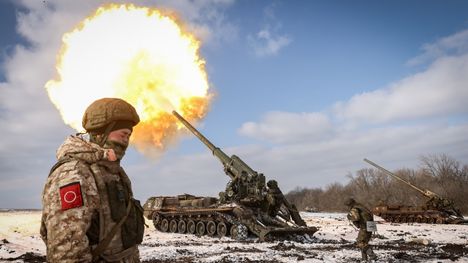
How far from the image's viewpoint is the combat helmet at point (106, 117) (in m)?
3.43

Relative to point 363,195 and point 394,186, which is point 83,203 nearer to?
point 394,186

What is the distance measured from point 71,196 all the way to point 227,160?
1885 cm

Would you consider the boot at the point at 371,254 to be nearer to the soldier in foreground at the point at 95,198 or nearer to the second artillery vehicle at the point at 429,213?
the soldier in foreground at the point at 95,198

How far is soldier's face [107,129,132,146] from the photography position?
3474mm

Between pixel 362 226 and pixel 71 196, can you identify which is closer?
pixel 71 196

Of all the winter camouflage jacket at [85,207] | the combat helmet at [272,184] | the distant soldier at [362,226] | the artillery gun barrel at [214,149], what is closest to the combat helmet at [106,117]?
the winter camouflage jacket at [85,207]

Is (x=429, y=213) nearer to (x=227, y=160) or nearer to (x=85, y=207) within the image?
(x=227, y=160)

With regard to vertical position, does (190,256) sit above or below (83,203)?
below

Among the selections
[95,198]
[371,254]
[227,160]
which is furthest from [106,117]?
[227,160]

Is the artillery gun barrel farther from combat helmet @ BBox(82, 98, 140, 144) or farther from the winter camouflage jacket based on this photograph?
the winter camouflage jacket

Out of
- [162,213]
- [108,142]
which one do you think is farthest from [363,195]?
[108,142]

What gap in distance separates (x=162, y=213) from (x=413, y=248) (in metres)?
14.5

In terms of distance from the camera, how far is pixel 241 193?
67.8 feet

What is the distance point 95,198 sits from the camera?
301cm
